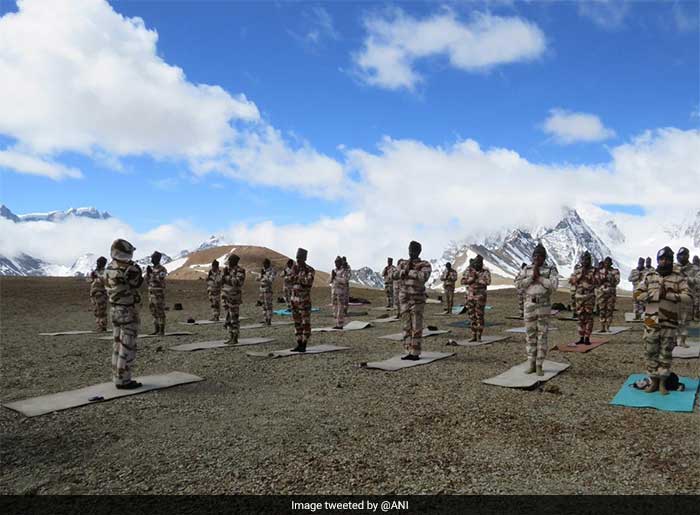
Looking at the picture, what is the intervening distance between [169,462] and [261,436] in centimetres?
121

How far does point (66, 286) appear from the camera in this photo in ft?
115

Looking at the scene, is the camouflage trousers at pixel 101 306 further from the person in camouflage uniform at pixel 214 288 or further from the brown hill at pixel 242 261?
the brown hill at pixel 242 261

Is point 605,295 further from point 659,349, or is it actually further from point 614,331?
point 659,349

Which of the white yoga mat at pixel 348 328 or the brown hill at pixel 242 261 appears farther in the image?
the brown hill at pixel 242 261

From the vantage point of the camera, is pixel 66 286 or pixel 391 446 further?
pixel 66 286

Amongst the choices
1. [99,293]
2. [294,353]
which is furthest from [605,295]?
[99,293]

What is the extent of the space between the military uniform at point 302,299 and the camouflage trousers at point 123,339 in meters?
4.50

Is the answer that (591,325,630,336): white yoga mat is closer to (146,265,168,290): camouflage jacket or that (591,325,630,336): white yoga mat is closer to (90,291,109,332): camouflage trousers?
(146,265,168,290): camouflage jacket

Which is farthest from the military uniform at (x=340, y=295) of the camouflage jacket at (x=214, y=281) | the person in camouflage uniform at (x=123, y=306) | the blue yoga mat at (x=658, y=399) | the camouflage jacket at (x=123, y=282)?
the blue yoga mat at (x=658, y=399)

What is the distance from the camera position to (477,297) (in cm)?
1458

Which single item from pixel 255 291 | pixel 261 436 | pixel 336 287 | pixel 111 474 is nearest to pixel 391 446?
pixel 261 436

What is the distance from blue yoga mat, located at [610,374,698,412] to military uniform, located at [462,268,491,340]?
6.06 m

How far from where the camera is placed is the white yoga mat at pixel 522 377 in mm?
8868

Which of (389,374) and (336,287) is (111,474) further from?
(336,287)
